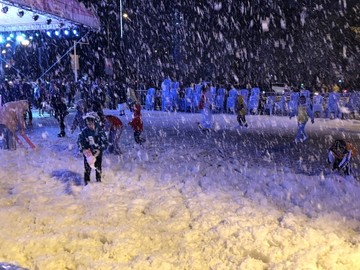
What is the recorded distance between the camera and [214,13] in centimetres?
3503

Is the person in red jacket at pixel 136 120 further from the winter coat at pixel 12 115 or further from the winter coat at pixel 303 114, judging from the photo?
the winter coat at pixel 303 114

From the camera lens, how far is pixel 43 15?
15312 mm

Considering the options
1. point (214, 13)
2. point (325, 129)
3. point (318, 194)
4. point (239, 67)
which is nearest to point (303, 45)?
point (239, 67)

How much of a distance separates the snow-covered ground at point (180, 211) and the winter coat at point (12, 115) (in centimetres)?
75

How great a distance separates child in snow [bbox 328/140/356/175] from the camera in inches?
298

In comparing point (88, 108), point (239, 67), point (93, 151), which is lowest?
point (93, 151)

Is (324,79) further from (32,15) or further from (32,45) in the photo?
(32,15)

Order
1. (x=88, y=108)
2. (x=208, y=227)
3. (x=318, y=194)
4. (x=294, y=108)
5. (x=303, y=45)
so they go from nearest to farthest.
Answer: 1. (x=208, y=227)
2. (x=318, y=194)
3. (x=88, y=108)
4. (x=294, y=108)
5. (x=303, y=45)

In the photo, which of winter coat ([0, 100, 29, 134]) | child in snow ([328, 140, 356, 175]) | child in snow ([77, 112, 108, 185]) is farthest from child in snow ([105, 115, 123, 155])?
child in snow ([328, 140, 356, 175])

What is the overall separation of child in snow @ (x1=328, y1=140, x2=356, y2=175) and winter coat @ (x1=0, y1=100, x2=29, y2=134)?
25.2 feet

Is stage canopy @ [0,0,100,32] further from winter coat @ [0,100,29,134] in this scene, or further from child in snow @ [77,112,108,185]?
child in snow @ [77,112,108,185]

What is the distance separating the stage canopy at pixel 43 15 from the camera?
13.5m

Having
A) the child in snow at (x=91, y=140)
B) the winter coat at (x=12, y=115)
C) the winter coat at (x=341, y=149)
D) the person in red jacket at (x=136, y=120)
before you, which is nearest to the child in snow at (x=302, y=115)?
the winter coat at (x=341, y=149)

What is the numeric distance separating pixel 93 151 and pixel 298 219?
3.57 meters
